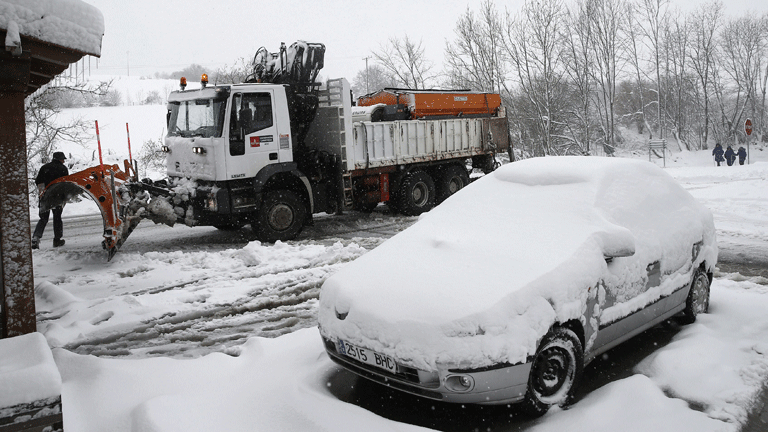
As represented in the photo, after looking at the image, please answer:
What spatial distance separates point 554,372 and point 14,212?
402 centimetres

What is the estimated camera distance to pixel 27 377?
2771mm

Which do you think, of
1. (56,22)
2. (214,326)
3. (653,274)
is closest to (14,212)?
(56,22)

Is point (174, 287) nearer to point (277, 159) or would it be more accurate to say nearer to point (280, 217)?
point (280, 217)

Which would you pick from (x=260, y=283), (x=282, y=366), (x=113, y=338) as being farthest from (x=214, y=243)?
(x=282, y=366)

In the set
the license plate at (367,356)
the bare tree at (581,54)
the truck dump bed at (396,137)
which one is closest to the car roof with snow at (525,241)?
the license plate at (367,356)

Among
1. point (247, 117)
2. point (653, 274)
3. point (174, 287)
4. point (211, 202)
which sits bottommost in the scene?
point (174, 287)

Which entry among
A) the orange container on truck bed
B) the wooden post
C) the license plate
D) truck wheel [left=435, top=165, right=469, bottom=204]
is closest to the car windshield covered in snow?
the orange container on truck bed

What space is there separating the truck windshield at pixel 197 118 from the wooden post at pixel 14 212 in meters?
5.70

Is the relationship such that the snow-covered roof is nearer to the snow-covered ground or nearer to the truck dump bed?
the snow-covered ground

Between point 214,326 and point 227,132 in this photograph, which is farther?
point 227,132

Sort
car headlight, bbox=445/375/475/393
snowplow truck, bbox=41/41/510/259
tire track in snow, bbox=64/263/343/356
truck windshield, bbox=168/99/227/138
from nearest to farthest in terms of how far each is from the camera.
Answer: car headlight, bbox=445/375/475/393
tire track in snow, bbox=64/263/343/356
snowplow truck, bbox=41/41/510/259
truck windshield, bbox=168/99/227/138

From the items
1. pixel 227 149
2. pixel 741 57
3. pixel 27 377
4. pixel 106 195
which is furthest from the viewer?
pixel 741 57

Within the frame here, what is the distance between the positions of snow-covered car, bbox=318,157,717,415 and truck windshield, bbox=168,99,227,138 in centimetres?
594

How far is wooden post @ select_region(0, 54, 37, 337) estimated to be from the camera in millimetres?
4227
